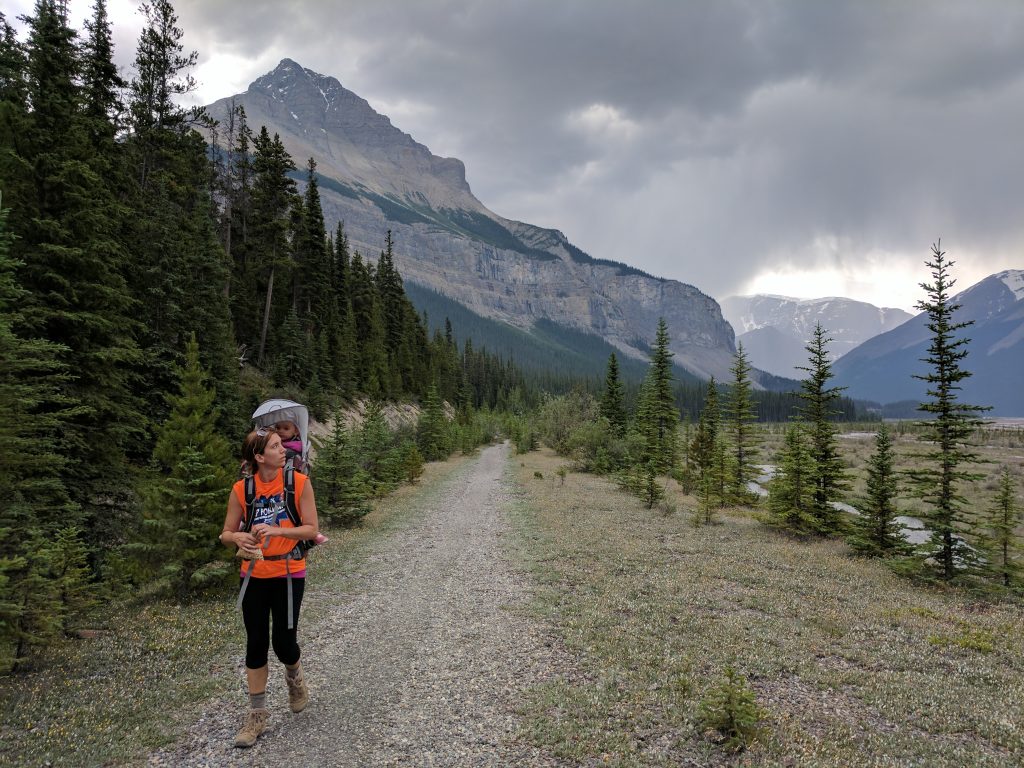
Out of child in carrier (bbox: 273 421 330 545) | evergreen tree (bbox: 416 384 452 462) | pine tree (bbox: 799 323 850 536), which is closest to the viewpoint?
child in carrier (bbox: 273 421 330 545)

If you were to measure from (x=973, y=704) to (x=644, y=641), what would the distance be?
4381 millimetres

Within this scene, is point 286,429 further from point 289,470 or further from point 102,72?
point 102,72

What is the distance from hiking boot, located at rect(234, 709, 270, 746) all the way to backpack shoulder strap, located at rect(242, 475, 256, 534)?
6.98 feet

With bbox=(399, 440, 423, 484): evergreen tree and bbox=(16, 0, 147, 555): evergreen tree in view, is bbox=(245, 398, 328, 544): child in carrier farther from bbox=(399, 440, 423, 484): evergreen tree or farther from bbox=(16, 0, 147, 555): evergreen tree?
bbox=(399, 440, 423, 484): evergreen tree

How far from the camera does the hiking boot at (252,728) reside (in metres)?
5.27

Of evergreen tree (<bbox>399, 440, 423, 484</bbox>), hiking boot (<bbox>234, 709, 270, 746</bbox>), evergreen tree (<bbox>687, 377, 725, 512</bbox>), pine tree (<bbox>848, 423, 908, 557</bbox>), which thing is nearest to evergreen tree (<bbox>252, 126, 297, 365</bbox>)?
evergreen tree (<bbox>399, 440, 423, 484</bbox>)

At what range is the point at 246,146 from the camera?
39.9 m

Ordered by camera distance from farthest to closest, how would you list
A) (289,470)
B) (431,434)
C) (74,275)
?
(431,434), (74,275), (289,470)

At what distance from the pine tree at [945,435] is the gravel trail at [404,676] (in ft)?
40.6

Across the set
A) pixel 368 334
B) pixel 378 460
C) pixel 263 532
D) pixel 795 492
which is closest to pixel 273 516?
pixel 263 532

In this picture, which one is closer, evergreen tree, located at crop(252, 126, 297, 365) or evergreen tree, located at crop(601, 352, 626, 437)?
evergreen tree, located at crop(252, 126, 297, 365)

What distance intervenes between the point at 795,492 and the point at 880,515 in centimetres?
373

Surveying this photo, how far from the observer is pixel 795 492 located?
782 inches

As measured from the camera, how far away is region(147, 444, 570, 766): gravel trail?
529cm
